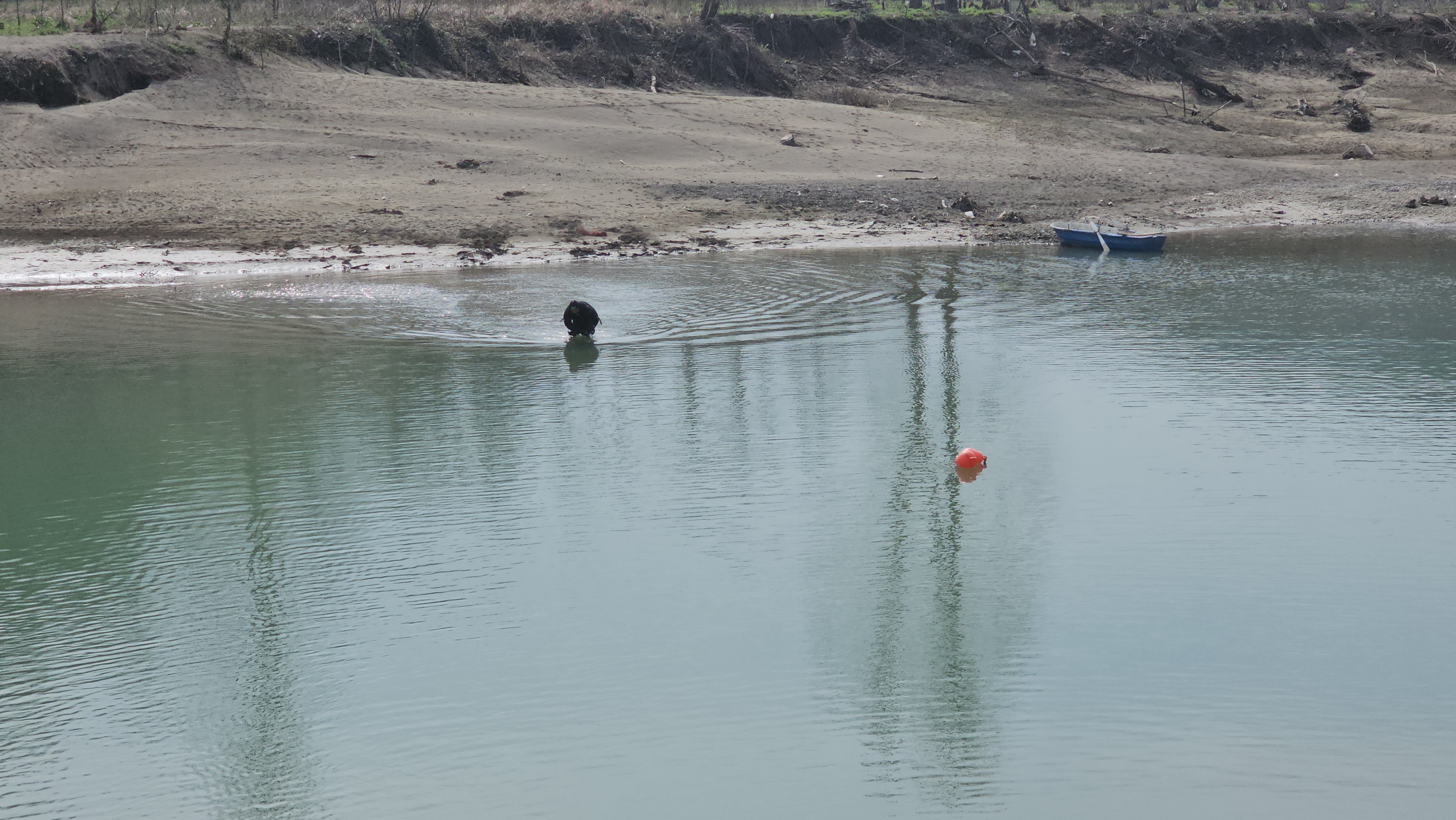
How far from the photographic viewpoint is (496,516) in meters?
9.28

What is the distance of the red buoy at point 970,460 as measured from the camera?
33.6 feet

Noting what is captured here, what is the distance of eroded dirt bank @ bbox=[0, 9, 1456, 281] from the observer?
19.2m

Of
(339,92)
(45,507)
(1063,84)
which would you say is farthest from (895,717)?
(1063,84)

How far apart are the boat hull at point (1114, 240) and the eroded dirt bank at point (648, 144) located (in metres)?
1.08

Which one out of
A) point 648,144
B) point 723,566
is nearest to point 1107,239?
point 648,144

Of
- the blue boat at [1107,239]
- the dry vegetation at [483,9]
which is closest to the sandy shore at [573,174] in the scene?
the blue boat at [1107,239]

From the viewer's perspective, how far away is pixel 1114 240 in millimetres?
20062

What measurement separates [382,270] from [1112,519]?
11.6m

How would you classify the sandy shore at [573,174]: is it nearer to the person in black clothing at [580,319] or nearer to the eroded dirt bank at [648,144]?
the eroded dirt bank at [648,144]

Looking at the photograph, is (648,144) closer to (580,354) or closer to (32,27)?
(580,354)

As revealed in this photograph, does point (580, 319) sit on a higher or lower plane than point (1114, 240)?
lower

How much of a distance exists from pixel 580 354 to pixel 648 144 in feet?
33.4

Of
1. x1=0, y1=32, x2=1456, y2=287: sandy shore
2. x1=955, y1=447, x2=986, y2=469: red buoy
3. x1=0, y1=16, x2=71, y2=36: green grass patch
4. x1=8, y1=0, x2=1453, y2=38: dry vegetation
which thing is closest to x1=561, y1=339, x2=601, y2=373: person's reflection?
x1=955, y1=447, x2=986, y2=469: red buoy

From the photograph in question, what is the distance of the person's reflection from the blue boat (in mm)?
9280
